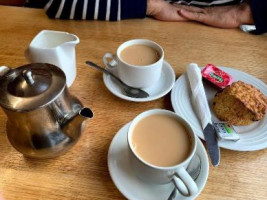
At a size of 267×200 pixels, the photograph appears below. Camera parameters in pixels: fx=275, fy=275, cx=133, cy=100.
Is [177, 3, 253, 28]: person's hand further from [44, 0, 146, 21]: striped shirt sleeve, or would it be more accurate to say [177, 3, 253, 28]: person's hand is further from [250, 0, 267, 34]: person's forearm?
[44, 0, 146, 21]: striped shirt sleeve

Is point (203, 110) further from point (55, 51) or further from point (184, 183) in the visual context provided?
point (55, 51)

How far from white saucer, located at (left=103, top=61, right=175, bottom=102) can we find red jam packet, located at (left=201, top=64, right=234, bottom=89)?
3.4 inches

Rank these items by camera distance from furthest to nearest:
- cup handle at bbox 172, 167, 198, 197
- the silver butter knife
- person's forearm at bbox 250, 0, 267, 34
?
person's forearm at bbox 250, 0, 267, 34 → the silver butter knife → cup handle at bbox 172, 167, 198, 197

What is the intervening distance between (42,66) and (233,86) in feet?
1.38

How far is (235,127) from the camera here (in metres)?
0.61

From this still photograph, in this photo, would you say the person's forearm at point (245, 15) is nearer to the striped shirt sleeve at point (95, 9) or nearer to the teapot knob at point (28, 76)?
the striped shirt sleeve at point (95, 9)

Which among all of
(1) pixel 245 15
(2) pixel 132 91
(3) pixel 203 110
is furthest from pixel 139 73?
(1) pixel 245 15

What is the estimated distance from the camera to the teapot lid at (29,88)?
45 centimetres

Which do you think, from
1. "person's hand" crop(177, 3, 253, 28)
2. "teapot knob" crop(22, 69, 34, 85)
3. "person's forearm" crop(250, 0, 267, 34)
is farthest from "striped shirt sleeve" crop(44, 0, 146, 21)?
"teapot knob" crop(22, 69, 34, 85)

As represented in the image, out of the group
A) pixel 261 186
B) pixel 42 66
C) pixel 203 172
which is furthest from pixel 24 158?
pixel 261 186

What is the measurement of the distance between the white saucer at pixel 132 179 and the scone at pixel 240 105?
125mm

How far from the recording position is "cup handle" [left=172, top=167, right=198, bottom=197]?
419 millimetres

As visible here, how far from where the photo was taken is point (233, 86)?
0.64 meters

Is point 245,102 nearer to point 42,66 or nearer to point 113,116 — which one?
point 113,116
